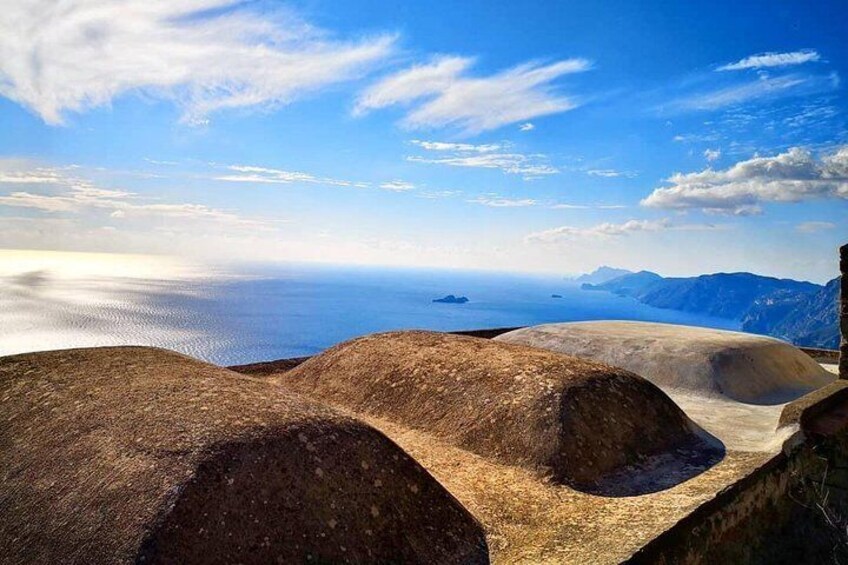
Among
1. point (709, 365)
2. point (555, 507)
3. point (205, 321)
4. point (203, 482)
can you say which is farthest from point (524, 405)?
point (205, 321)

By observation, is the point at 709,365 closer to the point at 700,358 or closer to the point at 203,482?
the point at 700,358

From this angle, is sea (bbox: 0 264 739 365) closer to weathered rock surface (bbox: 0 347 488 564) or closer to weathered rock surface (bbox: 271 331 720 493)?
weathered rock surface (bbox: 271 331 720 493)

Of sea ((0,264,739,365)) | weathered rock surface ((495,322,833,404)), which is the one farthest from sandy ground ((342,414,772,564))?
sea ((0,264,739,365))

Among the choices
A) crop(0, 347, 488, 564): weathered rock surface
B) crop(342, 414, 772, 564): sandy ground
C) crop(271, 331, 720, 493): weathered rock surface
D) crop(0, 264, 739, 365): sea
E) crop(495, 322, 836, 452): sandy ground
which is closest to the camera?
crop(0, 347, 488, 564): weathered rock surface

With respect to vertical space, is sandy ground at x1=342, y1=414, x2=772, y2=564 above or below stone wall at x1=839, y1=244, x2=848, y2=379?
below

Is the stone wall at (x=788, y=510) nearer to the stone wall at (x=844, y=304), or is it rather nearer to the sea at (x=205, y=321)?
the stone wall at (x=844, y=304)

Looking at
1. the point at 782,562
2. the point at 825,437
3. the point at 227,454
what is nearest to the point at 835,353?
the point at 825,437

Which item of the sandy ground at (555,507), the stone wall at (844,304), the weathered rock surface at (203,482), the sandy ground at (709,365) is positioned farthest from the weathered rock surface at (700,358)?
the weathered rock surface at (203,482)
